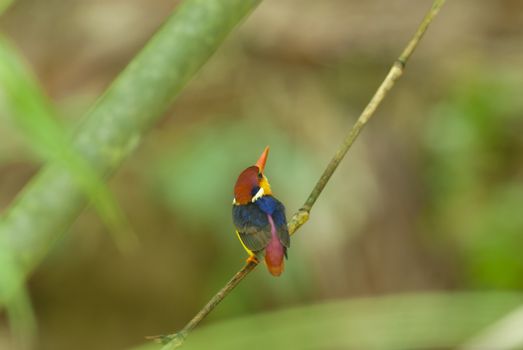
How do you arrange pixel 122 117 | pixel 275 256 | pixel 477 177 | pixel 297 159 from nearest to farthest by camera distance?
1. pixel 275 256
2. pixel 122 117
3. pixel 297 159
4. pixel 477 177

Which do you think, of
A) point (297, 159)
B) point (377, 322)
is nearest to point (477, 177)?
point (297, 159)

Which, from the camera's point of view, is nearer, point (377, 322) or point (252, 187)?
point (252, 187)

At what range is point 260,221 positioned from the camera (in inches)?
24.4

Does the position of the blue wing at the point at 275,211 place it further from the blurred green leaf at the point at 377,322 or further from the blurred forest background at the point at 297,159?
the blurred forest background at the point at 297,159

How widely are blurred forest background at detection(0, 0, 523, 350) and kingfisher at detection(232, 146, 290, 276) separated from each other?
1.65 metres

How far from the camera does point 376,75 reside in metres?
2.79

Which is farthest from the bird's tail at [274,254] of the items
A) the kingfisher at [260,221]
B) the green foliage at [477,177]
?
the green foliage at [477,177]

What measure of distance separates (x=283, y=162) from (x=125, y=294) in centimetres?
92

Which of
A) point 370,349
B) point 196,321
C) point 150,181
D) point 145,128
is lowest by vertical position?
point 196,321

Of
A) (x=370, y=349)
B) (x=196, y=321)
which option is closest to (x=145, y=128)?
(x=196, y=321)

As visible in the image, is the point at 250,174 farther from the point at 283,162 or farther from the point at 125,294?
the point at 125,294

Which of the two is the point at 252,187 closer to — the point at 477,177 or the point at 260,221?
the point at 260,221

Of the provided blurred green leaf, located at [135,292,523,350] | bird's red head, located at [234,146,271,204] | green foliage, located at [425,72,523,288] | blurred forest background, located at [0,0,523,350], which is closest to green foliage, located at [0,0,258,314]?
bird's red head, located at [234,146,271,204]

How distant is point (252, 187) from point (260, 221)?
3 centimetres
